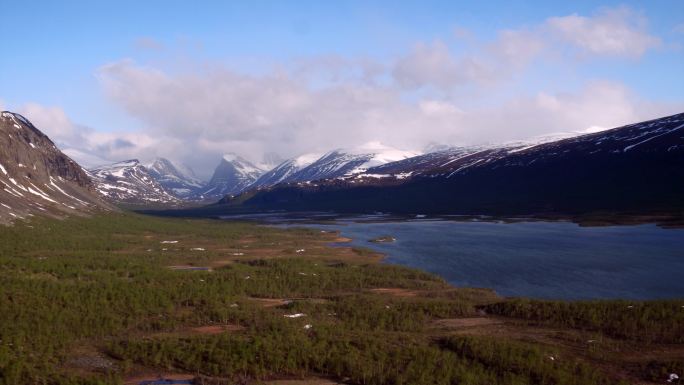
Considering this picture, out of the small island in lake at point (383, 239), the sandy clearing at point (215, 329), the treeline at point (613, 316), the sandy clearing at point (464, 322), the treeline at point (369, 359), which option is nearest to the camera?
the treeline at point (369, 359)

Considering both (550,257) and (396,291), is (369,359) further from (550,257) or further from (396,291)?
(550,257)

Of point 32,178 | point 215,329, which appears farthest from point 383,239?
point 32,178

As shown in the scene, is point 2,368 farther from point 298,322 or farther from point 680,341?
point 680,341

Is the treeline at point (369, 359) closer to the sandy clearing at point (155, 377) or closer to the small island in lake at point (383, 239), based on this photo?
the sandy clearing at point (155, 377)

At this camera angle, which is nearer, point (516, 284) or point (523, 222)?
point (516, 284)

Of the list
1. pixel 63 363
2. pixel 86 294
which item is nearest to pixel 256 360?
pixel 63 363

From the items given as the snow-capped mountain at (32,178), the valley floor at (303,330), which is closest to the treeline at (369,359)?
the valley floor at (303,330)
